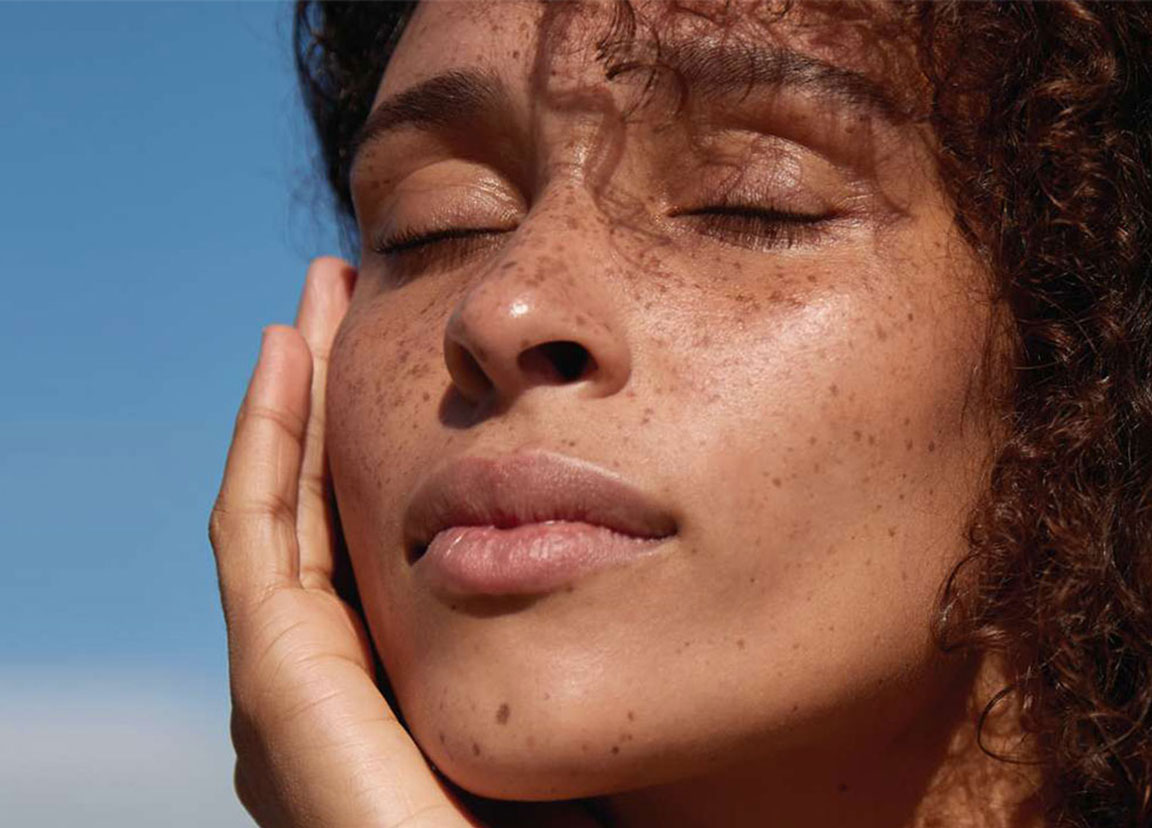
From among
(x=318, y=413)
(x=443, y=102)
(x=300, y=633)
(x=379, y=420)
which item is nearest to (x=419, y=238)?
(x=443, y=102)

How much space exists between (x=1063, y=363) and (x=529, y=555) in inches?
36.5

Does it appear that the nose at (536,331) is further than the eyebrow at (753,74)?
No

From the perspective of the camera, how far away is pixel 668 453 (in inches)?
83.5

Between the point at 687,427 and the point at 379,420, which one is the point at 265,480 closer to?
the point at 379,420

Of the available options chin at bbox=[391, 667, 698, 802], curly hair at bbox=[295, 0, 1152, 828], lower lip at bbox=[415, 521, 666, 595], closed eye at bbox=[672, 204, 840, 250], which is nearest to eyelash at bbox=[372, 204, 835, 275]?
closed eye at bbox=[672, 204, 840, 250]

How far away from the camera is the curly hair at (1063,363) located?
92.0 inches

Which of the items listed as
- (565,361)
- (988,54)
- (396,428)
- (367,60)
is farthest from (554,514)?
(367,60)

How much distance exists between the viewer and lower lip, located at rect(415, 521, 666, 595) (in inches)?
84.4

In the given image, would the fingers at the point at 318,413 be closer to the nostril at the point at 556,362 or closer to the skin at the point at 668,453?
the skin at the point at 668,453

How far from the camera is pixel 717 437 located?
84.3 inches

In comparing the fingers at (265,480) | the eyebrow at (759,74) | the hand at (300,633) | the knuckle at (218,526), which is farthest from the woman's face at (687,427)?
the knuckle at (218,526)

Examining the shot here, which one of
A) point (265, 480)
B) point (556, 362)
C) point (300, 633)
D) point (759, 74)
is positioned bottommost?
point (300, 633)

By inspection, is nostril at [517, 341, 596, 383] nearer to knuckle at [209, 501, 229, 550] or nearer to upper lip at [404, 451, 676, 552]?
upper lip at [404, 451, 676, 552]

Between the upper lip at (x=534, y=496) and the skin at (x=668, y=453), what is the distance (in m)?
0.02
